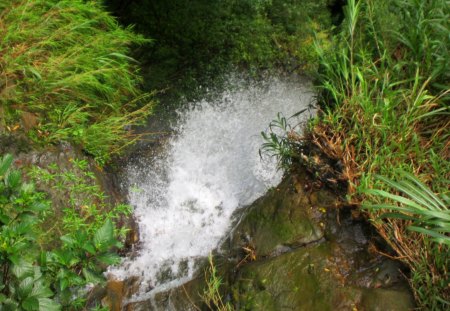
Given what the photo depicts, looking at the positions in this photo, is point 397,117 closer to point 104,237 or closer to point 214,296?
point 214,296

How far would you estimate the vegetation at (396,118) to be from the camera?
7.50 feet

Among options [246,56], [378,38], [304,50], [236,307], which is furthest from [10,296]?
[304,50]

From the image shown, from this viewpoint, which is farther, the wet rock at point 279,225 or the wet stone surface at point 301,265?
the wet rock at point 279,225

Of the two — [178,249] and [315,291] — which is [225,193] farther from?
[315,291]

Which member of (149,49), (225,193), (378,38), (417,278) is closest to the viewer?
(417,278)

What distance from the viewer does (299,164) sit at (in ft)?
9.73

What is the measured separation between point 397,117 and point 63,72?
232 cm

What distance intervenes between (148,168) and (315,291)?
1936 mm

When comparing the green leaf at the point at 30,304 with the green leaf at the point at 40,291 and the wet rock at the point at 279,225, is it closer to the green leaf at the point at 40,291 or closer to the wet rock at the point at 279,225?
the green leaf at the point at 40,291

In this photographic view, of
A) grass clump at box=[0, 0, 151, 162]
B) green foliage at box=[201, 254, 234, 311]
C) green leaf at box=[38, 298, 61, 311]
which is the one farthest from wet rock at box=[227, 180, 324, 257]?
green leaf at box=[38, 298, 61, 311]

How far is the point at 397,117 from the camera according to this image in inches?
103

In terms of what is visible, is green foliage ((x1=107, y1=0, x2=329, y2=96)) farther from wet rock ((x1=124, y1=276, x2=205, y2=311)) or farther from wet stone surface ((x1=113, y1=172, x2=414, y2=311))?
wet rock ((x1=124, y1=276, x2=205, y2=311))

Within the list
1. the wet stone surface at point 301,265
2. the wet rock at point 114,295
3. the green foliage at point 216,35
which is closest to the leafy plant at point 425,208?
the wet stone surface at point 301,265

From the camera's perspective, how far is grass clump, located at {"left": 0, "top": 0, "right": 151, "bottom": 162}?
2.83 meters
